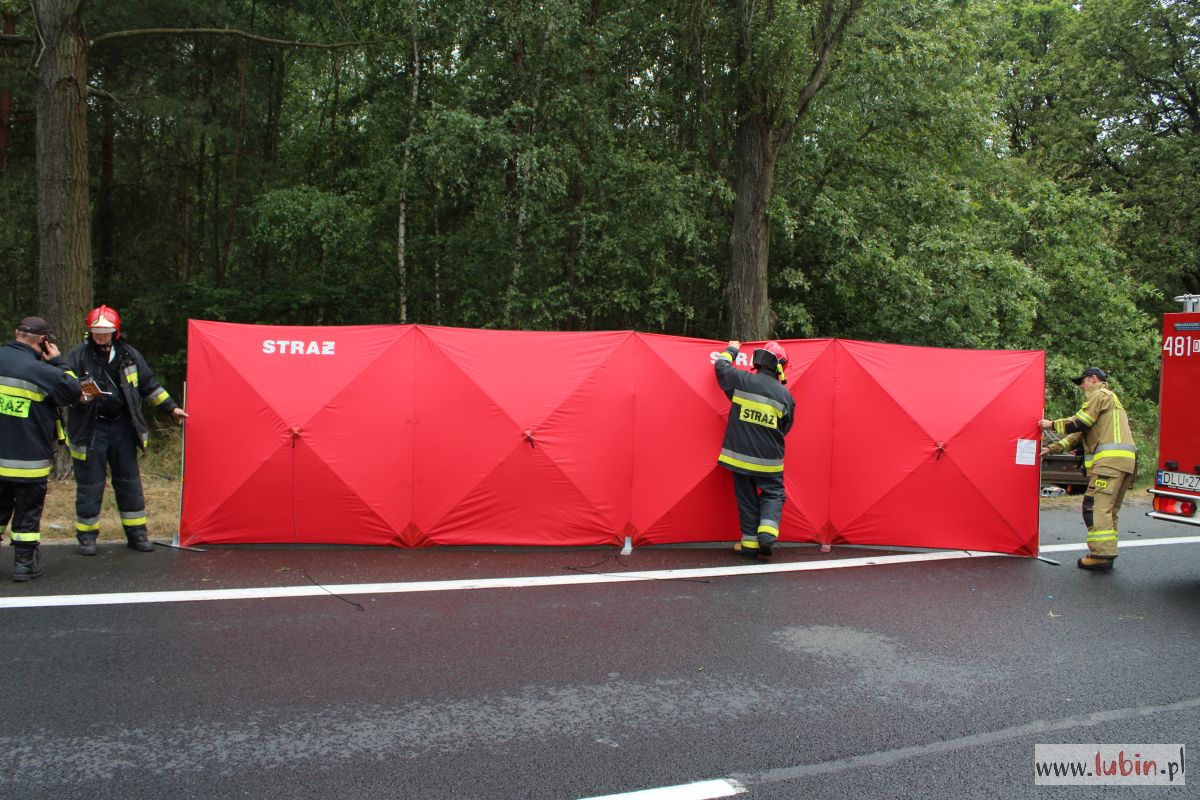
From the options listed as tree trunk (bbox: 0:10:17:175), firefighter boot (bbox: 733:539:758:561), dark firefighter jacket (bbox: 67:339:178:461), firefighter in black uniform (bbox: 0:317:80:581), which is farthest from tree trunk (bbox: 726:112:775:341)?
tree trunk (bbox: 0:10:17:175)

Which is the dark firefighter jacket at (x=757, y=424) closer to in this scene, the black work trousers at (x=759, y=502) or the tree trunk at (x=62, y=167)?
the black work trousers at (x=759, y=502)

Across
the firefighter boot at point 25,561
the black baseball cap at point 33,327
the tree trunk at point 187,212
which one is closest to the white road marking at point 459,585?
the firefighter boot at point 25,561

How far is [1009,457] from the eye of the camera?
795cm

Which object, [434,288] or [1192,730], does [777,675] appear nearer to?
[1192,730]

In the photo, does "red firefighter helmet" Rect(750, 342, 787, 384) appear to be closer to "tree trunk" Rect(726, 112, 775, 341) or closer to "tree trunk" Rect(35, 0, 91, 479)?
"tree trunk" Rect(726, 112, 775, 341)

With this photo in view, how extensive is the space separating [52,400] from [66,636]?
2233 mm

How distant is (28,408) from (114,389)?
0.80 m

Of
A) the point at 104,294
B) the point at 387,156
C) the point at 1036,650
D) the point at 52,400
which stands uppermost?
the point at 387,156

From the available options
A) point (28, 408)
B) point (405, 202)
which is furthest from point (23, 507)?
point (405, 202)

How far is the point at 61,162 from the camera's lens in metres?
10.0

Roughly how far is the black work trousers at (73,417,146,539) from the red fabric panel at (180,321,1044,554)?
403 mm

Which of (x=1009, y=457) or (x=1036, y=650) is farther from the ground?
(x=1009, y=457)

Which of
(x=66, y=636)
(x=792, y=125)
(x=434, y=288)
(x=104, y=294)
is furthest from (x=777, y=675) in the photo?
(x=104, y=294)

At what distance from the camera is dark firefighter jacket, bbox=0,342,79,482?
6.17 meters
